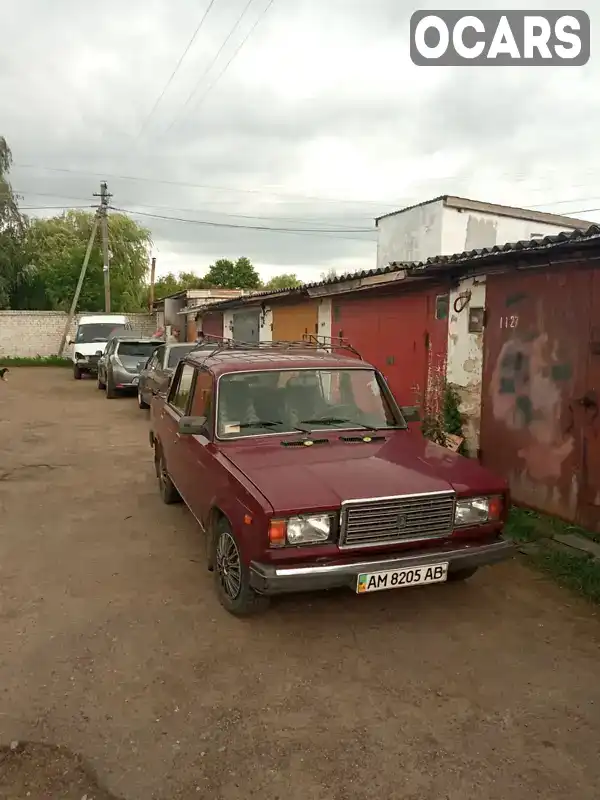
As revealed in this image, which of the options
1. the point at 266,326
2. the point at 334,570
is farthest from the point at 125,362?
the point at 334,570

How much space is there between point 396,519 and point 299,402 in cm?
142

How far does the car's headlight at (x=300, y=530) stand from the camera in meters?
3.35

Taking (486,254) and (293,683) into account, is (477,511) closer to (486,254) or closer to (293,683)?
(293,683)

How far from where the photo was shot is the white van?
21.1 metres

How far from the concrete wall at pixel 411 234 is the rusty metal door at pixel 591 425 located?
1161 cm

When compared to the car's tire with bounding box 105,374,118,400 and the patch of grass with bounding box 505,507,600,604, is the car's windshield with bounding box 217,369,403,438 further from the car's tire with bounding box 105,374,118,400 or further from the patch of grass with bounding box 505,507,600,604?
the car's tire with bounding box 105,374,118,400

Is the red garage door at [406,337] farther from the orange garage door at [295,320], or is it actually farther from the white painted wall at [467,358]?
the orange garage door at [295,320]

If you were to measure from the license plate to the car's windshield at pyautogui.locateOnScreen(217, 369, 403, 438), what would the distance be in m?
1.32

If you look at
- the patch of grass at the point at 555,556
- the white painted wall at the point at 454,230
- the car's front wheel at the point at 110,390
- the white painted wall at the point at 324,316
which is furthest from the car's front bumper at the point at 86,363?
the patch of grass at the point at 555,556

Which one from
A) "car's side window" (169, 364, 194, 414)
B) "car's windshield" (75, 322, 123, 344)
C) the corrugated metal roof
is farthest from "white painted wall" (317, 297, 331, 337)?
"car's windshield" (75, 322, 123, 344)

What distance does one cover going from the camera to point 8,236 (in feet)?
94.4

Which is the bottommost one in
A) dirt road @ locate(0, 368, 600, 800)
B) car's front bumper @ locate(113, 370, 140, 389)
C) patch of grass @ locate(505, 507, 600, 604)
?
dirt road @ locate(0, 368, 600, 800)

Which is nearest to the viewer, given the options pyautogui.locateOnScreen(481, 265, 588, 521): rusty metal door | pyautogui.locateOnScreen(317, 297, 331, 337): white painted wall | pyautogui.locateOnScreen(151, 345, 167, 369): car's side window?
pyautogui.locateOnScreen(481, 265, 588, 521): rusty metal door

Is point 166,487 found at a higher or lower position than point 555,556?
higher
